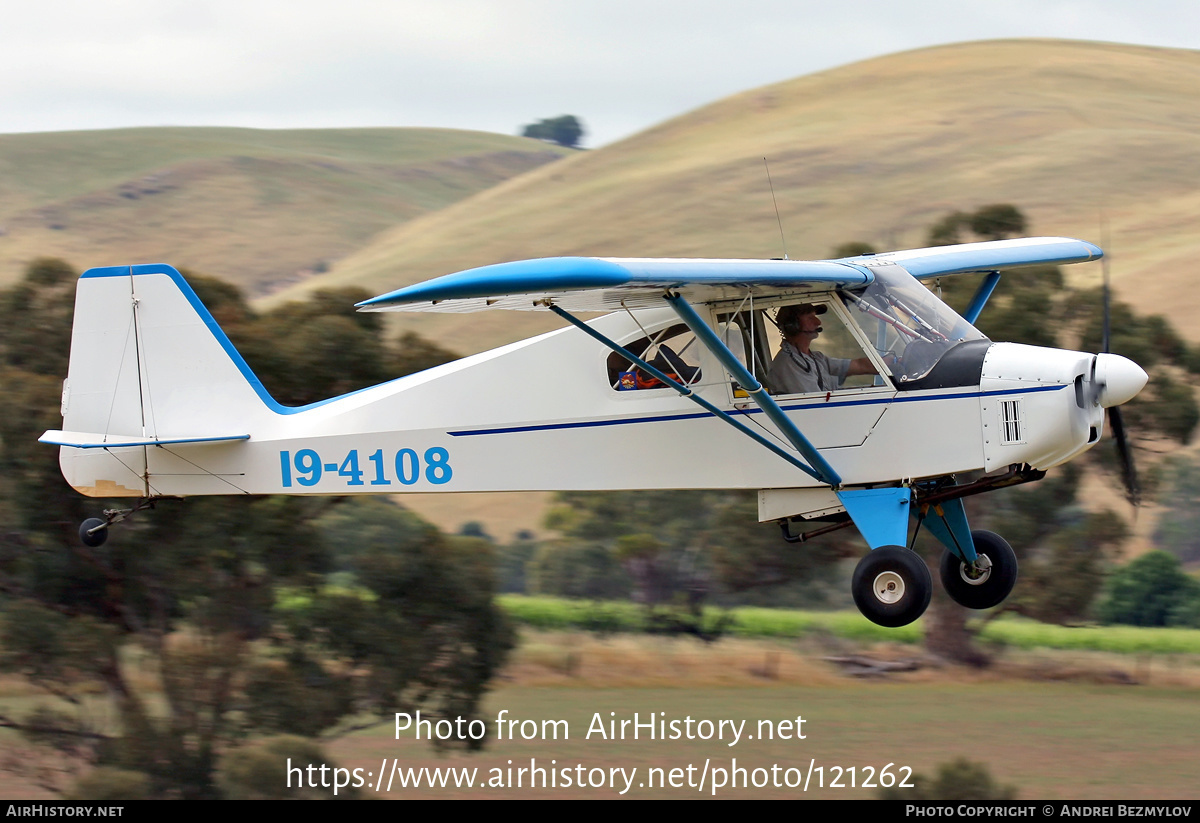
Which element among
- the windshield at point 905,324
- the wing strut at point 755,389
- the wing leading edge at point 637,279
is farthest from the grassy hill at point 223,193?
the wing strut at point 755,389

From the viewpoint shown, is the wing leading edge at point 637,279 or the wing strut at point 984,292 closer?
the wing leading edge at point 637,279

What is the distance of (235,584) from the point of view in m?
14.3

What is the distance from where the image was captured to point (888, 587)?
341 inches

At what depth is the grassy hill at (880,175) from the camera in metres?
38.7

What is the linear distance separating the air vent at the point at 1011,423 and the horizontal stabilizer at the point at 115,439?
615 cm

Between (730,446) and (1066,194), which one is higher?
(1066,194)

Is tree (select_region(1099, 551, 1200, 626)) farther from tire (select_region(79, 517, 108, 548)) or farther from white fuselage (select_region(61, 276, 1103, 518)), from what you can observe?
tire (select_region(79, 517, 108, 548))

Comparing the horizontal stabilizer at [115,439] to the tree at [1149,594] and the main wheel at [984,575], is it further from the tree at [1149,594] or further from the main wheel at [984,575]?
the tree at [1149,594]

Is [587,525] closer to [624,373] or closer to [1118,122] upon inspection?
[624,373]

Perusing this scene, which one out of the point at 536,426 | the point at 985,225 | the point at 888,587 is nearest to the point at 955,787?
the point at 888,587

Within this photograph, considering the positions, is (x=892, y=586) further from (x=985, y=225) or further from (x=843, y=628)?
(x=843, y=628)

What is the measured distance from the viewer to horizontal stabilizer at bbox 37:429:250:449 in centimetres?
1043
